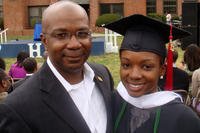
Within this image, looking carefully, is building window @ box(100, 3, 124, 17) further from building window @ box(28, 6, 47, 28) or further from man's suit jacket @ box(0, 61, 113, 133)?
man's suit jacket @ box(0, 61, 113, 133)

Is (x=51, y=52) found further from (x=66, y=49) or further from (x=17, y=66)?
(x=17, y=66)

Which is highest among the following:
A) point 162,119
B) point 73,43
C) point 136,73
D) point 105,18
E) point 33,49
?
point 105,18

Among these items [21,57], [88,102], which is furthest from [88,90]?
[21,57]

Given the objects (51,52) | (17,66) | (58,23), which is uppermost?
(58,23)

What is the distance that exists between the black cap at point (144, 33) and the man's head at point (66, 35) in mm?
437

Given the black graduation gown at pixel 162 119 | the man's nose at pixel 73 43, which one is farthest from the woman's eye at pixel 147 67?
the man's nose at pixel 73 43

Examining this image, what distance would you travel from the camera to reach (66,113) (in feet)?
7.90

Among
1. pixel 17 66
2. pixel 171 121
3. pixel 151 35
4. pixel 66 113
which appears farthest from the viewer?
pixel 17 66

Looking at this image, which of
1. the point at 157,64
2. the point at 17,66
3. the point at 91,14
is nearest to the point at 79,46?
the point at 157,64

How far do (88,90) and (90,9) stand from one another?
104ft

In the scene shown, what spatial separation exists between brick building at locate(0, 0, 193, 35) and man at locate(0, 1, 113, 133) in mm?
30915

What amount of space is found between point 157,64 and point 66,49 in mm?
604

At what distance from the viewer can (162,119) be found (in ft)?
8.70

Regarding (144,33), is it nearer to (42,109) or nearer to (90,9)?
(42,109)
